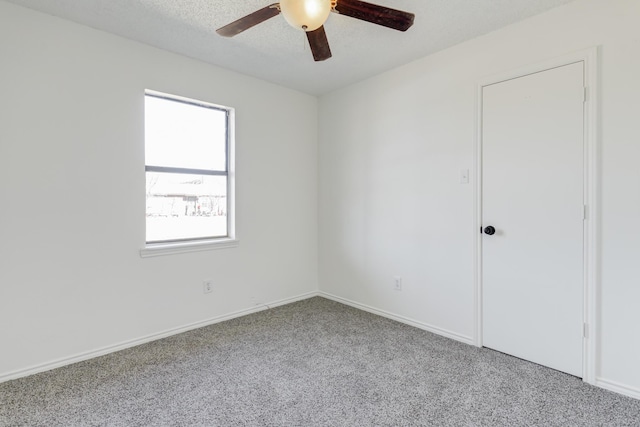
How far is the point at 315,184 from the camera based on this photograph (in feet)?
13.1

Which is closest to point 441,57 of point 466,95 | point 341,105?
point 466,95

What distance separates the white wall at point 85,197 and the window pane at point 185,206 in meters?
0.16

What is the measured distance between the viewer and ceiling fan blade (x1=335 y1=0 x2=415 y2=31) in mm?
1611

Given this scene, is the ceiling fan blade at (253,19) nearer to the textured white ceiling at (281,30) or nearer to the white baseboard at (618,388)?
the textured white ceiling at (281,30)

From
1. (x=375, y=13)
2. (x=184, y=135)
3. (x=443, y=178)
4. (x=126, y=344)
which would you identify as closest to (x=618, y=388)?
(x=443, y=178)

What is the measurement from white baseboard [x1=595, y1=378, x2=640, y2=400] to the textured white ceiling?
2454 millimetres

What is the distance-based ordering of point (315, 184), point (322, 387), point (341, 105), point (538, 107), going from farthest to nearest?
1. point (315, 184)
2. point (341, 105)
3. point (538, 107)
4. point (322, 387)

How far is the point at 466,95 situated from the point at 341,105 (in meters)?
1.46

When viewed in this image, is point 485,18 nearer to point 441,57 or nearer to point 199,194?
point 441,57

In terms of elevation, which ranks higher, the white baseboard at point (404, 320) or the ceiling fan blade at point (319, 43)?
the ceiling fan blade at point (319, 43)

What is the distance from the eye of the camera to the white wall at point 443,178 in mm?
1916

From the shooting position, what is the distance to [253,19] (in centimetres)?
175

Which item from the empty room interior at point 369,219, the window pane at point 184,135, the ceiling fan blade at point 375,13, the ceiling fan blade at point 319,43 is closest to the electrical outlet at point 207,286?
the empty room interior at point 369,219

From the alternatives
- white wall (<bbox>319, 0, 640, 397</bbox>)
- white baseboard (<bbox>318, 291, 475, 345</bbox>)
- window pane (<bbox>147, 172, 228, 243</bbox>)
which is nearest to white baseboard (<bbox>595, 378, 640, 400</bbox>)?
white wall (<bbox>319, 0, 640, 397</bbox>)
